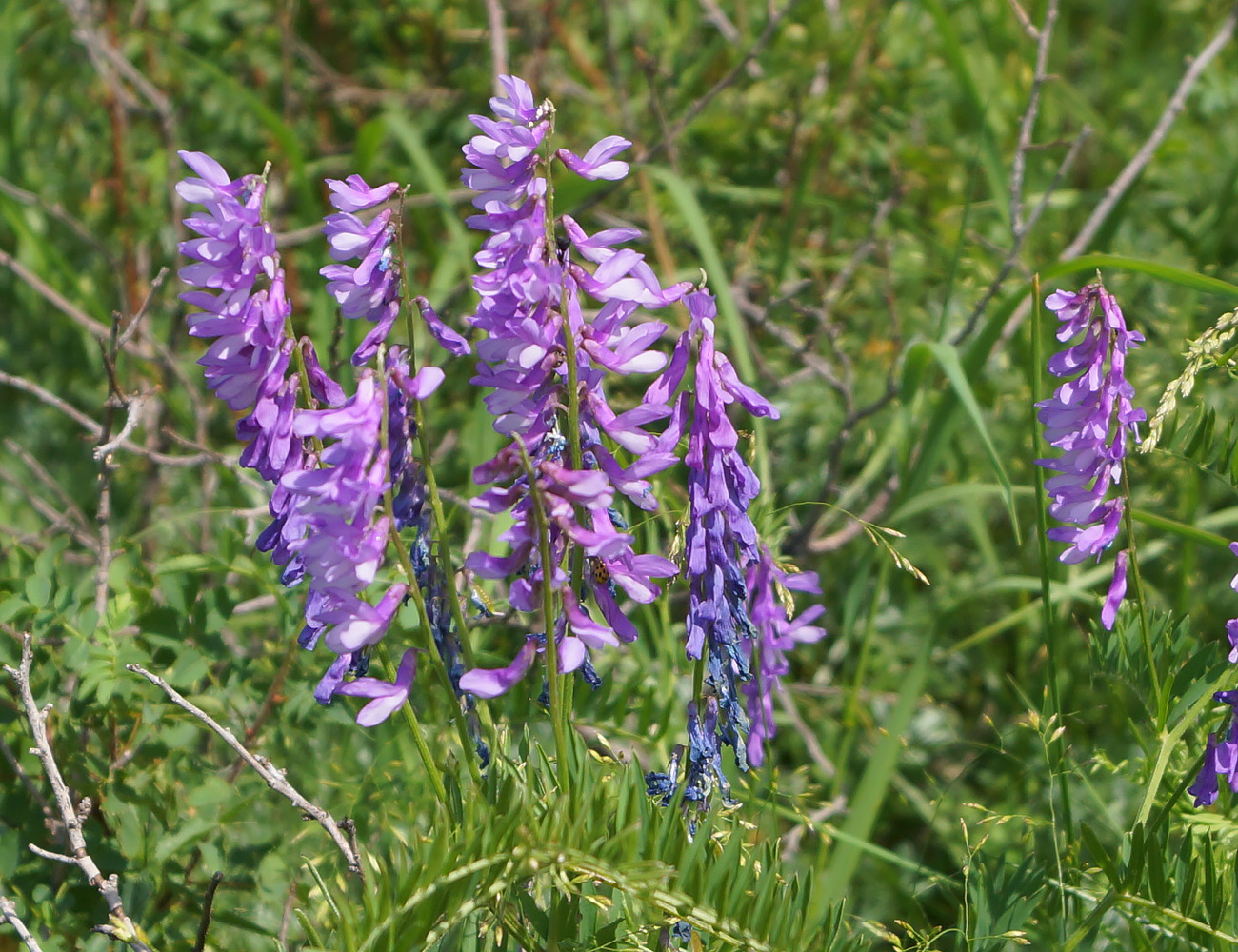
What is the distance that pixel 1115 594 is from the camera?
1.54 metres

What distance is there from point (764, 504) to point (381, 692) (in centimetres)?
71

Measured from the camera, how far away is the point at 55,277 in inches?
124

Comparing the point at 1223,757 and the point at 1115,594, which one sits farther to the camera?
the point at 1115,594

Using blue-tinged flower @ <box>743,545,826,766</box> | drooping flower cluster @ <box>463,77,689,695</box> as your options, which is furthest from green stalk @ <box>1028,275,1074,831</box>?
drooping flower cluster @ <box>463,77,689,695</box>

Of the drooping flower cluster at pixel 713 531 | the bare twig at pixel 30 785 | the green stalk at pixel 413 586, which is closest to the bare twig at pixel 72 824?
the bare twig at pixel 30 785

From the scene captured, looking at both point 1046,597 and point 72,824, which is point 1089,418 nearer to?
point 1046,597

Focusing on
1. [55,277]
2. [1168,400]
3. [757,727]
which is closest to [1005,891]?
[757,727]

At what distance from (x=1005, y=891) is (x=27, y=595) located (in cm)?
136

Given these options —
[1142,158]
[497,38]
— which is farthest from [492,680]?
[497,38]

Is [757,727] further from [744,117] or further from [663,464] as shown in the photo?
[744,117]

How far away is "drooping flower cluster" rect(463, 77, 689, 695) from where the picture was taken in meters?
1.16

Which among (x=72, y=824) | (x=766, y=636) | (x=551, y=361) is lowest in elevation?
(x=72, y=824)

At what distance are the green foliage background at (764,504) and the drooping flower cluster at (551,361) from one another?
217 mm

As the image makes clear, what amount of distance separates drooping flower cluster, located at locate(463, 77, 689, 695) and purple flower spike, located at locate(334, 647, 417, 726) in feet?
0.37
